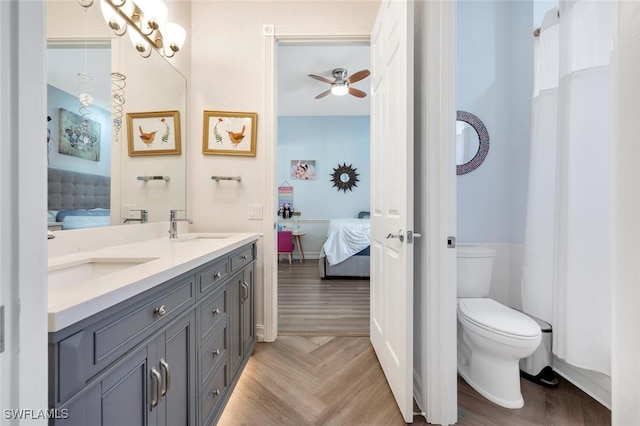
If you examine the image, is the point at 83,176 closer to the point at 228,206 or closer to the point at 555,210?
the point at 228,206

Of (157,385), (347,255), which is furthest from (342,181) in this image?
(157,385)

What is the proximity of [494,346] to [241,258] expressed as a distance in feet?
4.90

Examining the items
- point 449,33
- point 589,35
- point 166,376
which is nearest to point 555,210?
point 589,35

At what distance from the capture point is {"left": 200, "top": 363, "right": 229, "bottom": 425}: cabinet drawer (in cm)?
116

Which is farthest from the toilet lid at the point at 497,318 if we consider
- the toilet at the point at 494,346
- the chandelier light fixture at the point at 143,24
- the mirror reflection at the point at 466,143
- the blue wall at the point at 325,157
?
the blue wall at the point at 325,157

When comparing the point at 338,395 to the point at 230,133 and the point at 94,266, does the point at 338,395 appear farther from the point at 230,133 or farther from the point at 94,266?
the point at 230,133

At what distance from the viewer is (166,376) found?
881 mm

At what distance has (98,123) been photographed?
1295 millimetres

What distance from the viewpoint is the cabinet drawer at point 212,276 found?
114 centimetres

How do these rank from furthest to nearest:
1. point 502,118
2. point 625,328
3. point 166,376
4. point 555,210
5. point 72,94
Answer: point 502,118, point 555,210, point 72,94, point 166,376, point 625,328

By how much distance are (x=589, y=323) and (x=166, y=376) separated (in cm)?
201

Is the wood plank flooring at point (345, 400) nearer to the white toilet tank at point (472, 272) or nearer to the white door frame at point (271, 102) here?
the white door frame at point (271, 102)

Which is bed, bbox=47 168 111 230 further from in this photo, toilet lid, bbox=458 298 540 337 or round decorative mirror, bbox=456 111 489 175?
round decorative mirror, bbox=456 111 489 175

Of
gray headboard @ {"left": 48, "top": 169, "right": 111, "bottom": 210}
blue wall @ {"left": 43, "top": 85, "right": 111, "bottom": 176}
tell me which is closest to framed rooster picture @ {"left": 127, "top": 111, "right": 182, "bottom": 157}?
blue wall @ {"left": 43, "top": 85, "right": 111, "bottom": 176}
